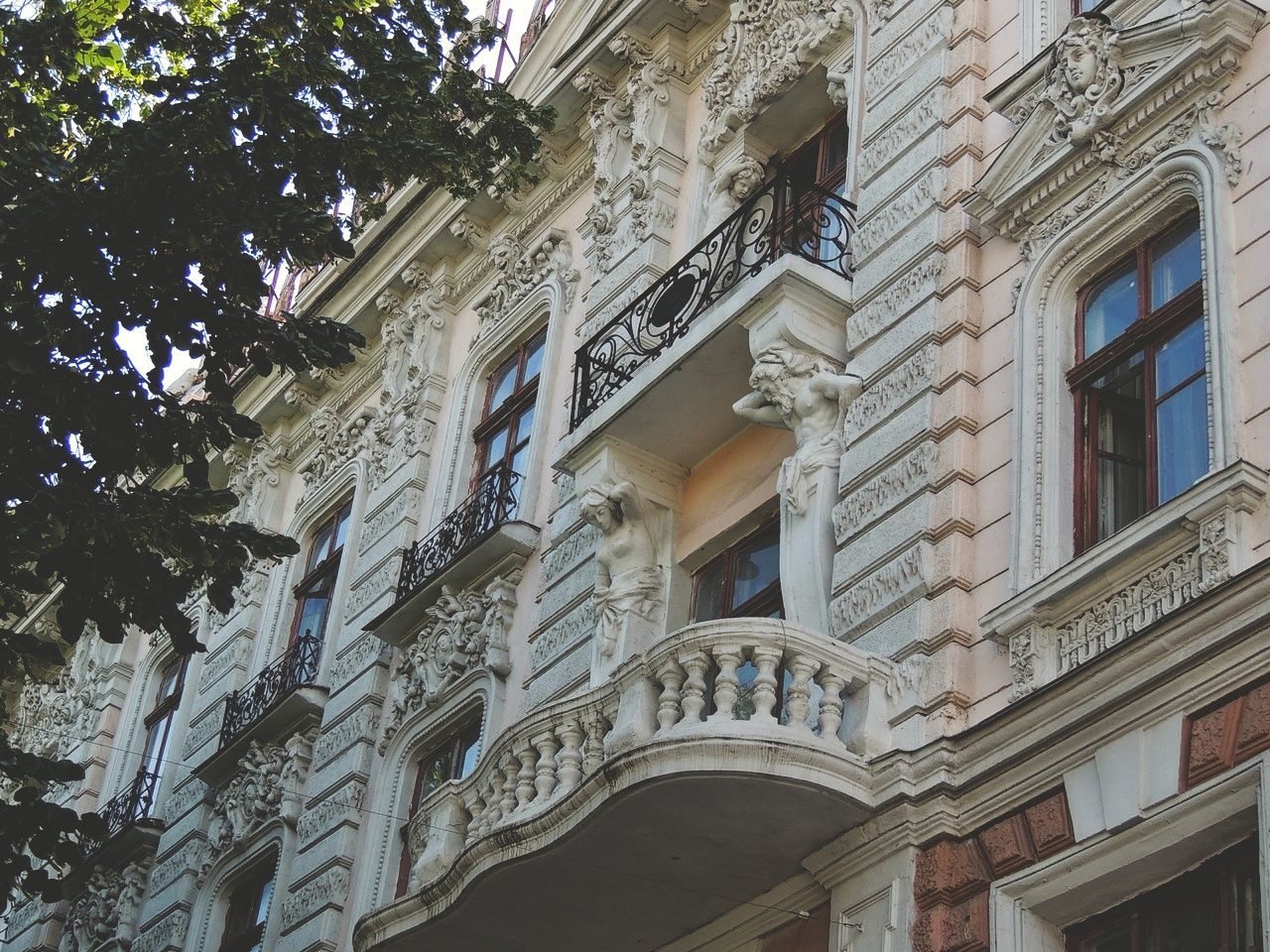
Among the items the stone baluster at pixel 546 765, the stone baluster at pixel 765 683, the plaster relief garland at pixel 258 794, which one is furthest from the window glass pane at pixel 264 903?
the stone baluster at pixel 765 683

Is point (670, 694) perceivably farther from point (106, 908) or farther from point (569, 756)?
point (106, 908)

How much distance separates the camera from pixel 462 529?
60.3ft

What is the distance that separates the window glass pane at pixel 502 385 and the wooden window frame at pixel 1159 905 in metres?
10.6

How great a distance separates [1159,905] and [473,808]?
16.7 feet

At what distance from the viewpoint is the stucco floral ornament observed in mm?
12477

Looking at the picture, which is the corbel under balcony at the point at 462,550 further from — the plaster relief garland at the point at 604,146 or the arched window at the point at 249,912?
the arched window at the point at 249,912

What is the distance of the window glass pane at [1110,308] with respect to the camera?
1191cm

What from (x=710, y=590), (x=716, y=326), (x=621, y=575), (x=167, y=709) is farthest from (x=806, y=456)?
(x=167, y=709)

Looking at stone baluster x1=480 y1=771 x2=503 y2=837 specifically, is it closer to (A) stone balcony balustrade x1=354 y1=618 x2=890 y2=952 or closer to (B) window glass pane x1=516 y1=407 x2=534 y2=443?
(A) stone balcony balustrade x1=354 y1=618 x2=890 y2=952

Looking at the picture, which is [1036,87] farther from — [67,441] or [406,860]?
[406,860]

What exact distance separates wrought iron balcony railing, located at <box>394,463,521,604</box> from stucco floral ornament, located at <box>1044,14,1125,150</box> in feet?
21.4

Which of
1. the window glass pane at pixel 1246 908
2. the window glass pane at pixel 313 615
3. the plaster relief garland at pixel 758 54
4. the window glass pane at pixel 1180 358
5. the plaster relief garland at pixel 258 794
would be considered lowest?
the window glass pane at pixel 1246 908

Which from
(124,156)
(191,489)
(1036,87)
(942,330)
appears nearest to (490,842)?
(191,489)

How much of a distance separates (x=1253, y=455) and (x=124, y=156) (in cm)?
727
